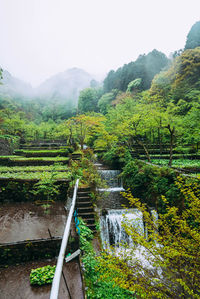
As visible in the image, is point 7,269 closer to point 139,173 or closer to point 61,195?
point 61,195

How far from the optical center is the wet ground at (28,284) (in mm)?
2629

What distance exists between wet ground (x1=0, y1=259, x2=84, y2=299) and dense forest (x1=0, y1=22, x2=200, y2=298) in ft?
2.02

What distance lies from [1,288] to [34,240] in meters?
0.95

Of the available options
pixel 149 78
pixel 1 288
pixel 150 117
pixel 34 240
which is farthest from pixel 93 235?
pixel 149 78

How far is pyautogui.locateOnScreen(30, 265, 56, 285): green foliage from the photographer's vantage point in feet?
9.35

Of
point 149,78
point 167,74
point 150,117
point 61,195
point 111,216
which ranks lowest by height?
point 111,216

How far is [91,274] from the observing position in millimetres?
4098

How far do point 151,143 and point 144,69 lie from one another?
27.1m

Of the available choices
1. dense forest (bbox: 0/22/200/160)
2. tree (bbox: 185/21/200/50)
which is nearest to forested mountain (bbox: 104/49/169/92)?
dense forest (bbox: 0/22/200/160)

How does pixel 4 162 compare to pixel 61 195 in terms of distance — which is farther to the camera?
pixel 4 162

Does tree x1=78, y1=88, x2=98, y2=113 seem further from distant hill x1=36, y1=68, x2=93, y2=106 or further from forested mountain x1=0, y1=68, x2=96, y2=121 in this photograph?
distant hill x1=36, y1=68, x2=93, y2=106

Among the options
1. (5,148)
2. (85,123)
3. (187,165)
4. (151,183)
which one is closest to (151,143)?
(187,165)

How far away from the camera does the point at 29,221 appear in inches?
186

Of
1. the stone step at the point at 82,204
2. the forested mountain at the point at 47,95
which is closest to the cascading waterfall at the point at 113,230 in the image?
the stone step at the point at 82,204
